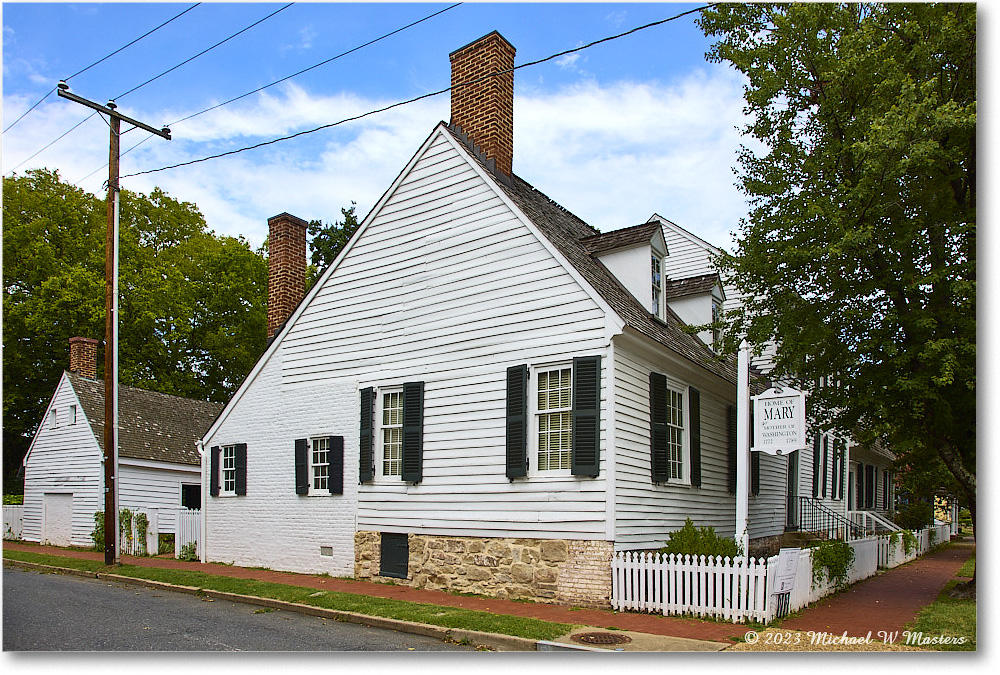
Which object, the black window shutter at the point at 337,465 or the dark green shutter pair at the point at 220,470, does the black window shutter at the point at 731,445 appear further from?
the dark green shutter pair at the point at 220,470

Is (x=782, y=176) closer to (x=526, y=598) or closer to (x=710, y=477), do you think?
(x=710, y=477)

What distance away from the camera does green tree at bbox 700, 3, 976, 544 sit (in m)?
10.7

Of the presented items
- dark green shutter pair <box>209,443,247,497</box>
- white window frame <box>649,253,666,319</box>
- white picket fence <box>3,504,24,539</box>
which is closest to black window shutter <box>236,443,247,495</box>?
dark green shutter pair <box>209,443,247,497</box>

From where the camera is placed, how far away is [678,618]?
416 inches

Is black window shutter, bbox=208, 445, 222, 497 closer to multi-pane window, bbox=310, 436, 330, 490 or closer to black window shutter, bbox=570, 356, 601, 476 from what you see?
multi-pane window, bbox=310, 436, 330, 490

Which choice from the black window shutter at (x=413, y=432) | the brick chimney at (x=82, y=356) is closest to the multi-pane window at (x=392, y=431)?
the black window shutter at (x=413, y=432)

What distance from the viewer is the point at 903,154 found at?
10711 mm

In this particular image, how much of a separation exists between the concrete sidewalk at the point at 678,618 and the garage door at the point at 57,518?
24.3 ft

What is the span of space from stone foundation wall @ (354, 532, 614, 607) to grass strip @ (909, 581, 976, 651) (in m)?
3.96

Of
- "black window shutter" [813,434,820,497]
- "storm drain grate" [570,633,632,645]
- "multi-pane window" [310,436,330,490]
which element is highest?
"multi-pane window" [310,436,330,490]

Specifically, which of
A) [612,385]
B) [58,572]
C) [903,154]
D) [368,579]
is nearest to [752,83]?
[903,154]

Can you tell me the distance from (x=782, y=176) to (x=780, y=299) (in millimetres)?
1925

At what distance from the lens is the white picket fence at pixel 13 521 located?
2573cm

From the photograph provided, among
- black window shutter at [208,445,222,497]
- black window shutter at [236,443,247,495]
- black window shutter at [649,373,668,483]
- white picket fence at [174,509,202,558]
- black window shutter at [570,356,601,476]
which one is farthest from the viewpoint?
white picket fence at [174,509,202,558]
